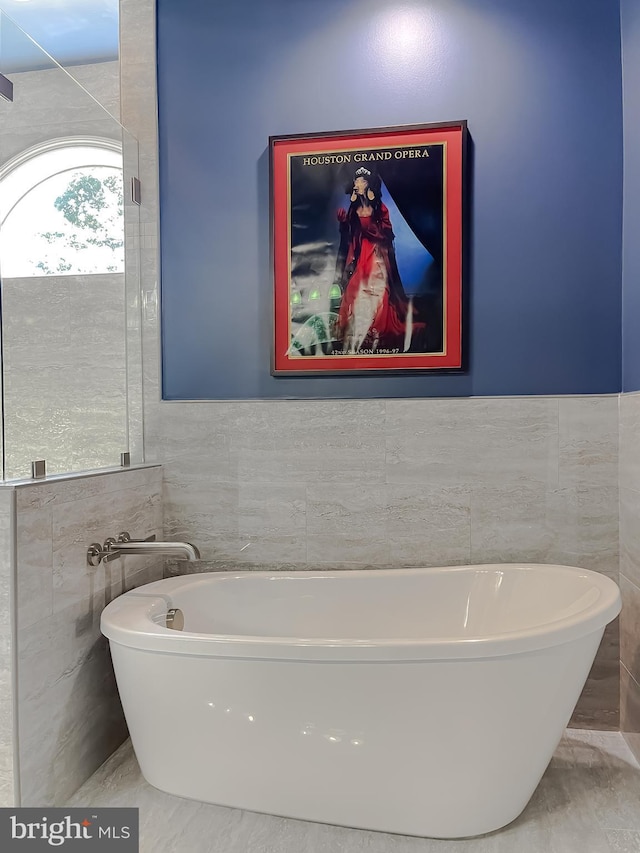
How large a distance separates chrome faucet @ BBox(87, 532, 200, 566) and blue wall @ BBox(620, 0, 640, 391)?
1.51 meters

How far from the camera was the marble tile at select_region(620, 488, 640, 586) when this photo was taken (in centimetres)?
206

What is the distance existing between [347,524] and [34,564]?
111 cm

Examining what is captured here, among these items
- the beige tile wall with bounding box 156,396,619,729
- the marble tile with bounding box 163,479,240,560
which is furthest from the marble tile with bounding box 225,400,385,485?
the marble tile with bounding box 163,479,240,560

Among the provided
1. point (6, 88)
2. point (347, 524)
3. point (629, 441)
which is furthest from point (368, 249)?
point (6, 88)

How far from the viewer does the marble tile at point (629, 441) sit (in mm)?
2049

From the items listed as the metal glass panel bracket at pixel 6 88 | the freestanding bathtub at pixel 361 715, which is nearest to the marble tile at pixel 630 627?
the freestanding bathtub at pixel 361 715

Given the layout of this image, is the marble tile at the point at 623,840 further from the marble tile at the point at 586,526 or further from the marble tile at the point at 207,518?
the marble tile at the point at 207,518

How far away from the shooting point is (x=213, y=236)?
248 cm

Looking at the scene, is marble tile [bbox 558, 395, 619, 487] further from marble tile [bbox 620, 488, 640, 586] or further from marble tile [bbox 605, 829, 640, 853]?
marble tile [bbox 605, 829, 640, 853]

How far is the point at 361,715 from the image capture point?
1.53 metres

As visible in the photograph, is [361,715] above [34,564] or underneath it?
underneath

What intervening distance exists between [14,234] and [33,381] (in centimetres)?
40

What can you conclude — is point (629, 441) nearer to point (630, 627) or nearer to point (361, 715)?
point (630, 627)

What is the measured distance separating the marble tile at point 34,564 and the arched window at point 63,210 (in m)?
0.65
